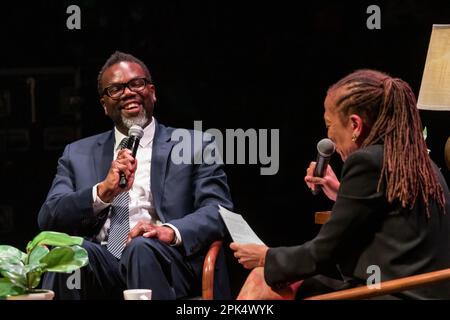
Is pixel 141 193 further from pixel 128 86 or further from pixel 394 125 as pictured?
pixel 394 125

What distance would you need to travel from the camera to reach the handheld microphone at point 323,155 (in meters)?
3.45

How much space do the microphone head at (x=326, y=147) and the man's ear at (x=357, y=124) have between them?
403mm

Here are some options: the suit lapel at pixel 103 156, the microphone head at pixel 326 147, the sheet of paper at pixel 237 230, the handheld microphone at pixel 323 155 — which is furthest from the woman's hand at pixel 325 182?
the suit lapel at pixel 103 156

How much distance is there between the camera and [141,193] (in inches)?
163

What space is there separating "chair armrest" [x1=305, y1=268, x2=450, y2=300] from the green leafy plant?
0.84 meters

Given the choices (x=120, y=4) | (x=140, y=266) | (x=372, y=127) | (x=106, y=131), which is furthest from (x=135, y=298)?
(x=120, y=4)

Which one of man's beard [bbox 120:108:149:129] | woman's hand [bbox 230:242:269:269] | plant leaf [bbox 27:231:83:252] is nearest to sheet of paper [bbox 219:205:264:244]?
woman's hand [bbox 230:242:269:269]

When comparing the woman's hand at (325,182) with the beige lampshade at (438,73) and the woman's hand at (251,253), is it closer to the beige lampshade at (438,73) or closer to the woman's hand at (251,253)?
the woman's hand at (251,253)

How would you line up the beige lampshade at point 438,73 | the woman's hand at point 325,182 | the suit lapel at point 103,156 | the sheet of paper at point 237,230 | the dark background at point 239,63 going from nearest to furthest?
the sheet of paper at point 237,230, the woman's hand at point 325,182, the beige lampshade at point 438,73, the suit lapel at point 103,156, the dark background at point 239,63

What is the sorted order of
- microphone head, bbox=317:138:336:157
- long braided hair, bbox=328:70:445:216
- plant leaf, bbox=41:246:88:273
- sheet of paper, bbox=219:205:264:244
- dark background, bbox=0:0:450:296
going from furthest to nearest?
dark background, bbox=0:0:450:296 → microphone head, bbox=317:138:336:157 → sheet of paper, bbox=219:205:264:244 → plant leaf, bbox=41:246:88:273 → long braided hair, bbox=328:70:445:216

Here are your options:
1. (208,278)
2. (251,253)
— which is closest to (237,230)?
(251,253)

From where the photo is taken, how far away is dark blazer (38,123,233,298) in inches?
155

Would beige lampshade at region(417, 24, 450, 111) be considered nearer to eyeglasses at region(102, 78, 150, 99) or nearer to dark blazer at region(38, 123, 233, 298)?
dark blazer at region(38, 123, 233, 298)

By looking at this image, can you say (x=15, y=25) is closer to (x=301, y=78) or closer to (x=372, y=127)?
(x=301, y=78)
